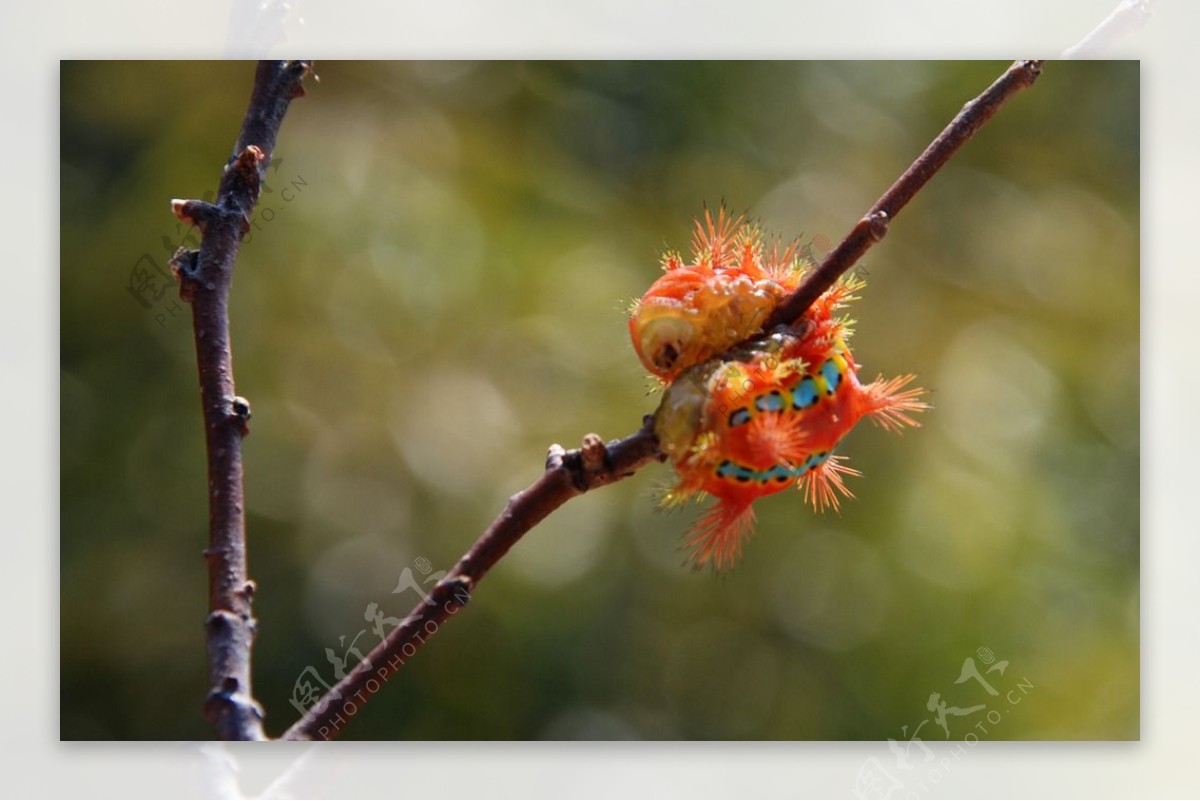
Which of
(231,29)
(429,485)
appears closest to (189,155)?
(231,29)

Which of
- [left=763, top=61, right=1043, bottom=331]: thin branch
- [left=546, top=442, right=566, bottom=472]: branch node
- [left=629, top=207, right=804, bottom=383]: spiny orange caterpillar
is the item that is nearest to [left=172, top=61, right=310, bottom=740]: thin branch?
[left=546, top=442, right=566, bottom=472]: branch node

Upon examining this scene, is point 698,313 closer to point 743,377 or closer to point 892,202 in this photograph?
point 743,377

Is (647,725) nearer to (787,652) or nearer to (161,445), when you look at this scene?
(787,652)

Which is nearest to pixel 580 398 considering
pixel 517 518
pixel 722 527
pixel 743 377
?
pixel 722 527

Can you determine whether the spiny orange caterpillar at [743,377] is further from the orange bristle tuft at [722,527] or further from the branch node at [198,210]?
the branch node at [198,210]

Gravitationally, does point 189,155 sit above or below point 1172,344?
above

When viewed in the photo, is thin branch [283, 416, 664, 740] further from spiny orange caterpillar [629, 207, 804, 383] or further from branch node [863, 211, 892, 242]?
branch node [863, 211, 892, 242]
